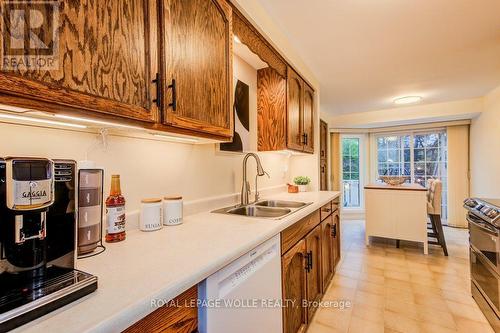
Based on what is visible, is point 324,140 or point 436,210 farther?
point 324,140

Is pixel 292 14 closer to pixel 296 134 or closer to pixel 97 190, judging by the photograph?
pixel 296 134

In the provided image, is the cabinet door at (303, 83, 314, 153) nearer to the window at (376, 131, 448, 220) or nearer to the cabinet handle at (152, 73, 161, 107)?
the cabinet handle at (152, 73, 161, 107)

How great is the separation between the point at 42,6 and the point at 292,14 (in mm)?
1559

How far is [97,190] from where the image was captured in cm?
89

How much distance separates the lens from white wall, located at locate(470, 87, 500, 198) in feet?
10.5

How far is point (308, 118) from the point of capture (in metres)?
2.68

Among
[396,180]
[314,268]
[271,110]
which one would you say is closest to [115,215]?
[314,268]

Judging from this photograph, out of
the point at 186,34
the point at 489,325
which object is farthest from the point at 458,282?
the point at 186,34

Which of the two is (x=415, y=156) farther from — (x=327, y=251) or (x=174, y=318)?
(x=174, y=318)

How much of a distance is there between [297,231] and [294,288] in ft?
1.11

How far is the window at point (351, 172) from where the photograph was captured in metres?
5.30

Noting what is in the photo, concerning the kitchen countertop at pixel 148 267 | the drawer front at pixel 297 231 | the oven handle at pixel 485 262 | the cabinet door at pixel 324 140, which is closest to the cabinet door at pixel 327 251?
the drawer front at pixel 297 231

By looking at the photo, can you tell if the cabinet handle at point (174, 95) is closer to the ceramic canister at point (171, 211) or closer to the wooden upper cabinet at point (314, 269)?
the ceramic canister at point (171, 211)

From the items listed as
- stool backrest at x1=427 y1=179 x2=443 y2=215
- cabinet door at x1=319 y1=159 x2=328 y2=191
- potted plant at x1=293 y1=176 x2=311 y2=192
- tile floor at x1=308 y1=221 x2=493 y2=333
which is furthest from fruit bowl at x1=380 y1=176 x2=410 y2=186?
potted plant at x1=293 y1=176 x2=311 y2=192
